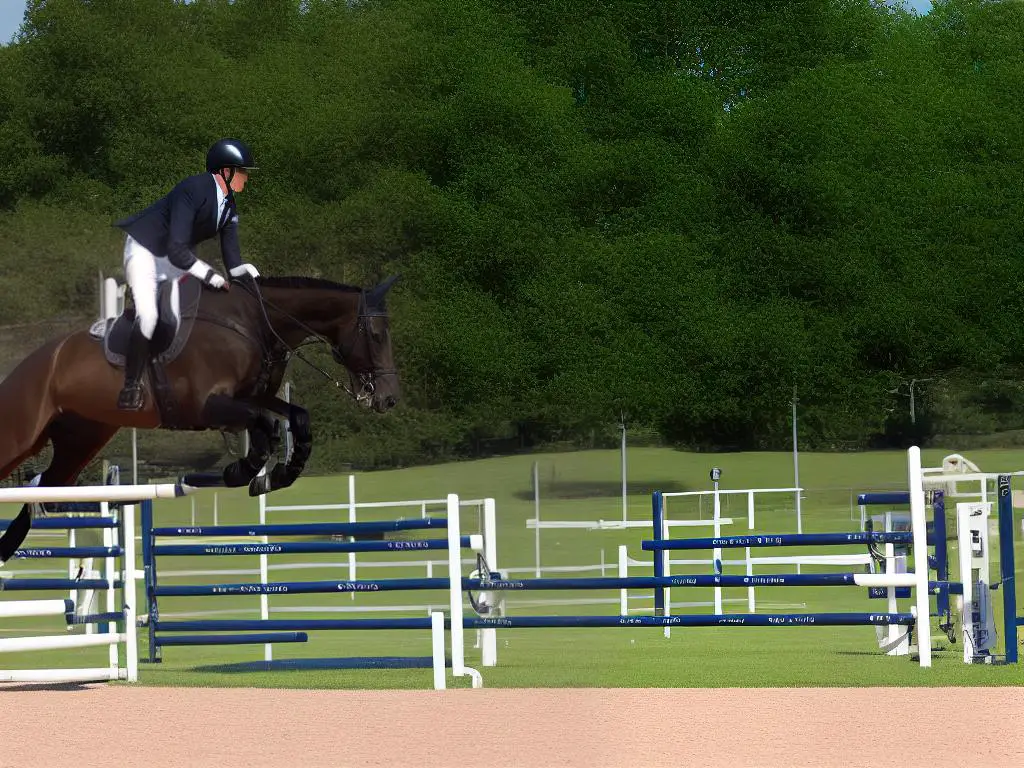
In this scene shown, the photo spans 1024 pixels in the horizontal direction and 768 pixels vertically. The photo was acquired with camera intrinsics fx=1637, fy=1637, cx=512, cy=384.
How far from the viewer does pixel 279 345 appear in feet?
21.6

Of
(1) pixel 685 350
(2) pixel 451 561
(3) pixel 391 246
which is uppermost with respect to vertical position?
(3) pixel 391 246

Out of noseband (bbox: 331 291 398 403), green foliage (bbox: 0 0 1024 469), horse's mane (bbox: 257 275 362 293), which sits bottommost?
noseband (bbox: 331 291 398 403)

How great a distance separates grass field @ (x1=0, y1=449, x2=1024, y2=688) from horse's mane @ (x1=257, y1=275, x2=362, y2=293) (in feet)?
10.3

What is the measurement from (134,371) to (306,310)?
0.75m

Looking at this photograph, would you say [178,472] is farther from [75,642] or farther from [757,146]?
[75,642]

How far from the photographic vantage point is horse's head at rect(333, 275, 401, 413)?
648 cm

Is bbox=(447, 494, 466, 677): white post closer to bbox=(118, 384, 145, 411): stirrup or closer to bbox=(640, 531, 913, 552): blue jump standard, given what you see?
bbox=(640, 531, 913, 552): blue jump standard

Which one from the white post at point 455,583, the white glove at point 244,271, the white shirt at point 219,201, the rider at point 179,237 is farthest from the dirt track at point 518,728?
the white shirt at point 219,201

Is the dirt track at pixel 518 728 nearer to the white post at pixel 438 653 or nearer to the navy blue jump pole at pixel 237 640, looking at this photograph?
the white post at pixel 438 653

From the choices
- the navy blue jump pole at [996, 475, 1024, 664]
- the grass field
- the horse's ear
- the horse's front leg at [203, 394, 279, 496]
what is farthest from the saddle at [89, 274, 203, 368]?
the navy blue jump pole at [996, 475, 1024, 664]

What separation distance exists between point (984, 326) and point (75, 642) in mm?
28821

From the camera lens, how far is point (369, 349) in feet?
21.6

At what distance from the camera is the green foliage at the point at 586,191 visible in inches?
1308

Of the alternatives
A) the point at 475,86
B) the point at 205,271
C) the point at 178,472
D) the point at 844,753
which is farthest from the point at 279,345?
the point at 475,86
